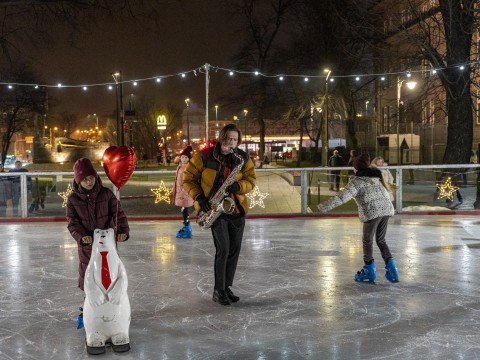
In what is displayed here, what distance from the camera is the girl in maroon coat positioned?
201 inches

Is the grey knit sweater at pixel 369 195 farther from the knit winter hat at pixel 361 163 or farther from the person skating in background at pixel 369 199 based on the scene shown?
the knit winter hat at pixel 361 163

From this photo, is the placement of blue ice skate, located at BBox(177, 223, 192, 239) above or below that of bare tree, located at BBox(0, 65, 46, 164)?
below

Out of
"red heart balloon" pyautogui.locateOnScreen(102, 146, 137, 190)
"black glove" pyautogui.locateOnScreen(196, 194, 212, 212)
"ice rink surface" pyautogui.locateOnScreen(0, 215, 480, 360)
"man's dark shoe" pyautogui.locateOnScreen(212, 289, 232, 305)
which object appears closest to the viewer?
"ice rink surface" pyautogui.locateOnScreen(0, 215, 480, 360)

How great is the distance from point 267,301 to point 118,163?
2.14 m

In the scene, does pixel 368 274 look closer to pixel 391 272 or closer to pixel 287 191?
pixel 391 272

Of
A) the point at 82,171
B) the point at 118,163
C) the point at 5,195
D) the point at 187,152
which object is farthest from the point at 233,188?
the point at 5,195

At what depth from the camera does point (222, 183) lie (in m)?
6.03

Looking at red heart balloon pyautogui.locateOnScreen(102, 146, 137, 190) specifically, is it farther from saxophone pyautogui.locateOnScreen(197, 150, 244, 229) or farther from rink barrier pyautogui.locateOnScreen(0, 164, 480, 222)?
rink barrier pyautogui.locateOnScreen(0, 164, 480, 222)

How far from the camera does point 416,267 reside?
8227 mm

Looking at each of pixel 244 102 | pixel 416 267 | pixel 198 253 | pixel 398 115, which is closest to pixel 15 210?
pixel 198 253

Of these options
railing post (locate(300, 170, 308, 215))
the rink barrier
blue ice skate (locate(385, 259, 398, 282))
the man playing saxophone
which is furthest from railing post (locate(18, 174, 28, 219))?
blue ice skate (locate(385, 259, 398, 282))

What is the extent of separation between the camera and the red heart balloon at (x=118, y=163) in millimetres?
5516

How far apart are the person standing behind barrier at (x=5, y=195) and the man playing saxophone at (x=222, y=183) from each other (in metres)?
9.10

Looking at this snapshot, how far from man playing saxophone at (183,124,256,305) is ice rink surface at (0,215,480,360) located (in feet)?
2.55
